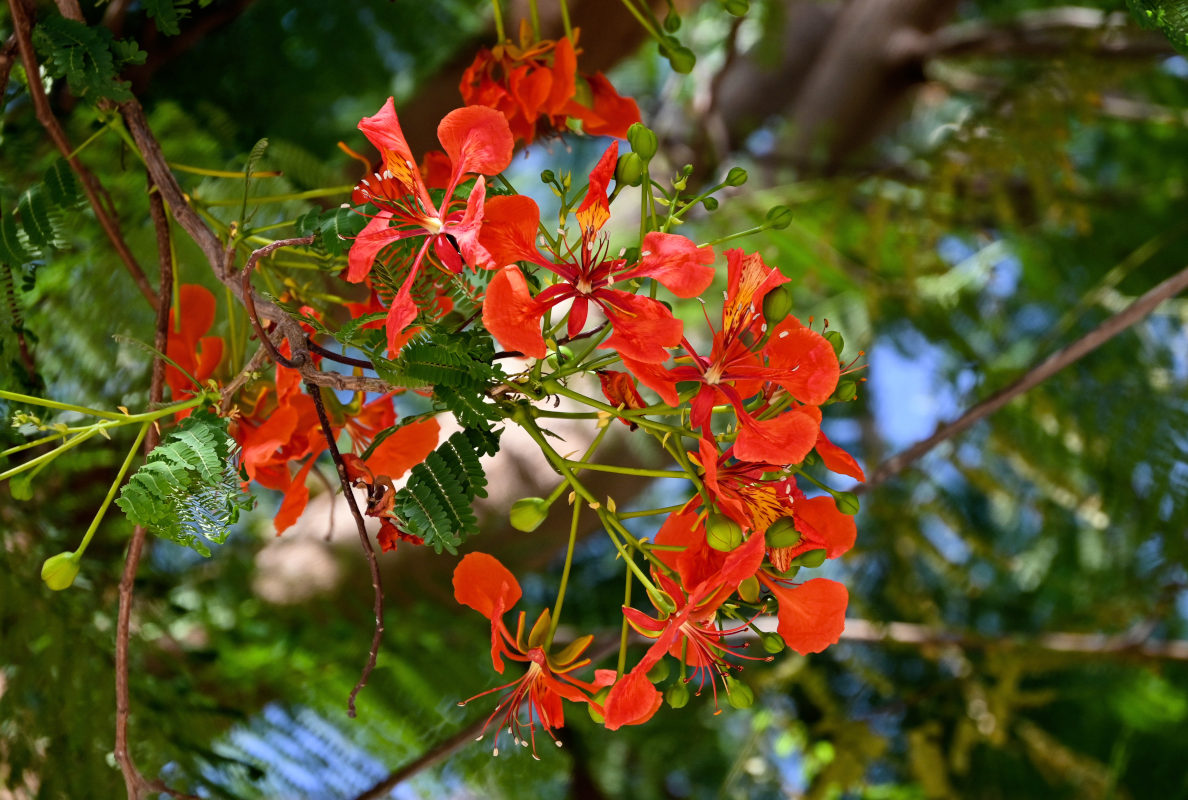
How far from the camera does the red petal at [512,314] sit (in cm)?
40

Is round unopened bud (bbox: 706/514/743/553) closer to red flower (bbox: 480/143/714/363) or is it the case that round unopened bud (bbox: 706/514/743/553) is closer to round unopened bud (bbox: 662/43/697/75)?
red flower (bbox: 480/143/714/363)

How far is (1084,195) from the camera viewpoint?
5.02 feet

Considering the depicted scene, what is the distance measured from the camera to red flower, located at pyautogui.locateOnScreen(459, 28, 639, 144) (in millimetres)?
561

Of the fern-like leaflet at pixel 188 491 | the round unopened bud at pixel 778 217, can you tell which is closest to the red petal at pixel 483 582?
the fern-like leaflet at pixel 188 491

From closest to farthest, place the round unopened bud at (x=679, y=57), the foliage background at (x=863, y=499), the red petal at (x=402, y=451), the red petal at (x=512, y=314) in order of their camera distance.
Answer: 1. the red petal at (x=512, y=314)
2. the red petal at (x=402, y=451)
3. the round unopened bud at (x=679, y=57)
4. the foliage background at (x=863, y=499)

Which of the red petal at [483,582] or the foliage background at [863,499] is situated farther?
the foliage background at [863,499]

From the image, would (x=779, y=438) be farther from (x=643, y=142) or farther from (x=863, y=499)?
(x=863, y=499)

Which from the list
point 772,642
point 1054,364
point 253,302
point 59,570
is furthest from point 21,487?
point 1054,364

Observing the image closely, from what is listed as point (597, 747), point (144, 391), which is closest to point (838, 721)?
point (597, 747)

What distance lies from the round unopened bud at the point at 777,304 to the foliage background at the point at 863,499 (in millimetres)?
179

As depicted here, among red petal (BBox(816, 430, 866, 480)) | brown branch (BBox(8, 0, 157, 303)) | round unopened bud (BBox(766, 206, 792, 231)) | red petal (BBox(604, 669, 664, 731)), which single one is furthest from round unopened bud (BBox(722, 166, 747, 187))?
brown branch (BBox(8, 0, 157, 303))

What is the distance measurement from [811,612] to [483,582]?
6.4 inches

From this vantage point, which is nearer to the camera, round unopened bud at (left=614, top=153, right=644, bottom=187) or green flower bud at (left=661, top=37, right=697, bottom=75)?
round unopened bud at (left=614, top=153, right=644, bottom=187)

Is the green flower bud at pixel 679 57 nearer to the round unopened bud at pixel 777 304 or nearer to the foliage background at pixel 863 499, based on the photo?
the foliage background at pixel 863 499
